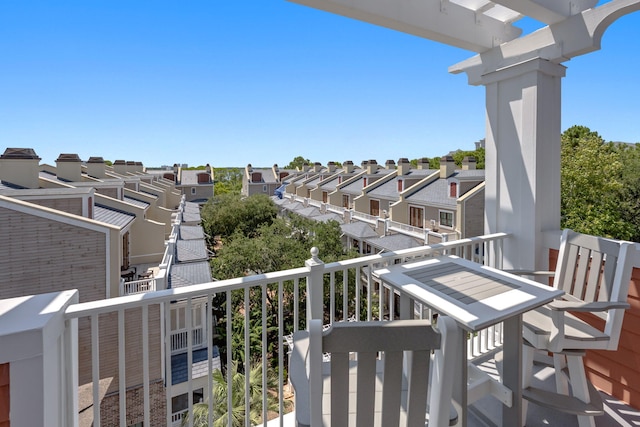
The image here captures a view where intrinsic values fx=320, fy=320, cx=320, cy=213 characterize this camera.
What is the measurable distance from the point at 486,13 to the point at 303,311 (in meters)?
9.00

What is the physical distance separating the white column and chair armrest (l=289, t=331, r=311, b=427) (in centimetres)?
251

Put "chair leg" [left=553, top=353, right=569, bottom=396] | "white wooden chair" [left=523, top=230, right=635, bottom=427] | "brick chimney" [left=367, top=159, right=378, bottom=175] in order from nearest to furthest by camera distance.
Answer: "white wooden chair" [left=523, top=230, right=635, bottom=427], "chair leg" [left=553, top=353, right=569, bottom=396], "brick chimney" [left=367, top=159, right=378, bottom=175]

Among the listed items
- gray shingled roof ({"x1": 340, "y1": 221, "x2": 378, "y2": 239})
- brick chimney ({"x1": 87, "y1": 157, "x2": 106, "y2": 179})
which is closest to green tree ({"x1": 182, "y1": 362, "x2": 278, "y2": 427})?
gray shingled roof ({"x1": 340, "y1": 221, "x2": 378, "y2": 239})

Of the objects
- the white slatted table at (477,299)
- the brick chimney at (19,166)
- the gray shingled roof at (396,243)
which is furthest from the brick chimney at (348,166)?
the white slatted table at (477,299)

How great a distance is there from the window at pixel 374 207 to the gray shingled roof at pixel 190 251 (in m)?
10.8

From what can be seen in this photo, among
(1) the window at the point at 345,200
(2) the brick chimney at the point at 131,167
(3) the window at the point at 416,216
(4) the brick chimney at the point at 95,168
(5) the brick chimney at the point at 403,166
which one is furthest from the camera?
(2) the brick chimney at the point at 131,167

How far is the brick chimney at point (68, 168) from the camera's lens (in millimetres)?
13609

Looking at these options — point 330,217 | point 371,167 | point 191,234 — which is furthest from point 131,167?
point 371,167

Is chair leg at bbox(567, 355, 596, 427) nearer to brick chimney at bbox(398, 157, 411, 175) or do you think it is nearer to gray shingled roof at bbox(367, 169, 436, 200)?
gray shingled roof at bbox(367, 169, 436, 200)

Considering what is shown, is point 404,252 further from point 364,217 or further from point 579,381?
point 364,217

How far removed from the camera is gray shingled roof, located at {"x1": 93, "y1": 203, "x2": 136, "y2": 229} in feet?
31.9

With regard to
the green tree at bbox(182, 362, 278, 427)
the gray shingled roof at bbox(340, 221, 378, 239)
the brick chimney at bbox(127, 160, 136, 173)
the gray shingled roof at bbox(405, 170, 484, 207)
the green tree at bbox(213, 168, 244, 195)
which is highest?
the green tree at bbox(213, 168, 244, 195)

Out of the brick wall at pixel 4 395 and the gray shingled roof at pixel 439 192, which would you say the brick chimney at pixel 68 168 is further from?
the brick wall at pixel 4 395

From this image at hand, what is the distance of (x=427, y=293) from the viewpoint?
1615mm
